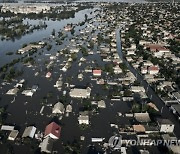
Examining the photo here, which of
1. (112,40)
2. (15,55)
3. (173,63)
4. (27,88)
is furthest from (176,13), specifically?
(27,88)

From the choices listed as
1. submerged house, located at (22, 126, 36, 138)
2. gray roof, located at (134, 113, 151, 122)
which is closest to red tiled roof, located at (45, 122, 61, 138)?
submerged house, located at (22, 126, 36, 138)

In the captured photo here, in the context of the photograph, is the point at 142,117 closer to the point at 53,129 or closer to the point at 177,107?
the point at 177,107

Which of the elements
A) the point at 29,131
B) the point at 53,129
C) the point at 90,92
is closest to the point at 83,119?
the point at 53,129

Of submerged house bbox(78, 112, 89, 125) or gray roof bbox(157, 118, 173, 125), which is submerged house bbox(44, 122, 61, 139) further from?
gray roof bbox(157, 118, 173, 125)

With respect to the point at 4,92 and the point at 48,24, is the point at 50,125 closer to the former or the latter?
the point at 4,92

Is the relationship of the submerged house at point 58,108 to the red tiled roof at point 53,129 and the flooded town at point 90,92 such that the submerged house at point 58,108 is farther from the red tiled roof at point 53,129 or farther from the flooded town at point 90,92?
the red tiled roof at point 53,129

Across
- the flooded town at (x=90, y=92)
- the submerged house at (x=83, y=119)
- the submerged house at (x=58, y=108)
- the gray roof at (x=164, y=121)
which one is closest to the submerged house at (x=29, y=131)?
the flooded town at (x=90, y=92)
